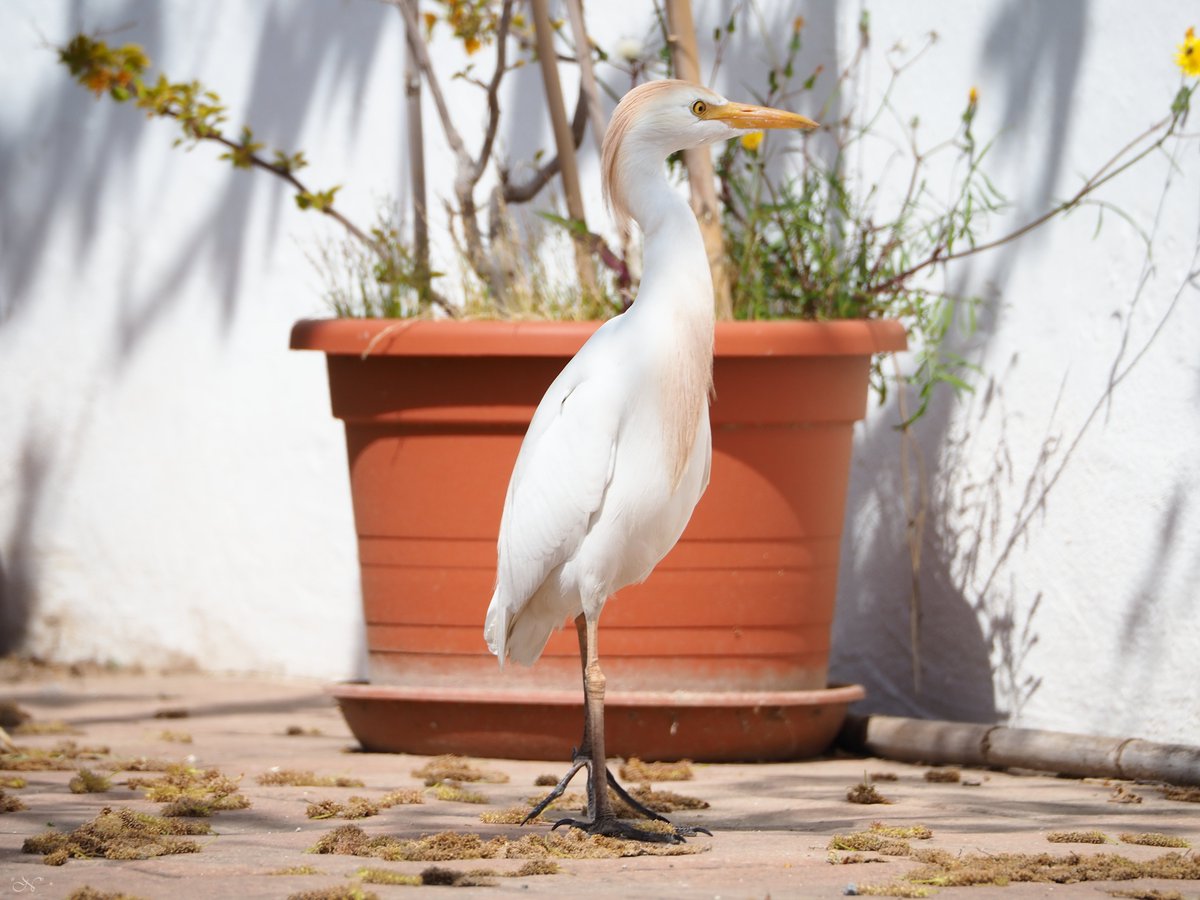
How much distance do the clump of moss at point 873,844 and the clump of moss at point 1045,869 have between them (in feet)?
0.33

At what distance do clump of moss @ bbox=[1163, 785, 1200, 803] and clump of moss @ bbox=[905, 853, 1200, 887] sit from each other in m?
0.71

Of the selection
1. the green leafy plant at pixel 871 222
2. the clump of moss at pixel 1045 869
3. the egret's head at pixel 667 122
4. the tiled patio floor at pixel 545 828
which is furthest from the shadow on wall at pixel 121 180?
the clump of moss at pixel 1045 869

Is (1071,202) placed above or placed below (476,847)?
above

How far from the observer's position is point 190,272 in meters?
5.27

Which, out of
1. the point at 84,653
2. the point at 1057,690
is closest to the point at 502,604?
the point at 1057,690

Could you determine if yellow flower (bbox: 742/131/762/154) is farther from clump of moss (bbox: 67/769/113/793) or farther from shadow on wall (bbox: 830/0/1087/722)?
clump of moss (bbox: 67/769/113/793)

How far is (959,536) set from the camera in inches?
160

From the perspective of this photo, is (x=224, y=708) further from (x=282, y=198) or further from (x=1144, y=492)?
(x=1144, y=492)

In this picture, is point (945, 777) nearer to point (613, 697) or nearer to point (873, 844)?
point (613, 697)

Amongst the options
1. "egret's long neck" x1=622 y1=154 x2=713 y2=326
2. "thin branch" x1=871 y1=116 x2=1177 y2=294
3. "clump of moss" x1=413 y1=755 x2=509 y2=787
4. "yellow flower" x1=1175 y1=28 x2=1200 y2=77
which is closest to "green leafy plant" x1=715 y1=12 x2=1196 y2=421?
"thin branch" x1=871 y1=116 x2=1177 y2=294

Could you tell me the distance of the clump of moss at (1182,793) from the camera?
9.89ft

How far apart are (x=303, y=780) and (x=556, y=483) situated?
869 mm

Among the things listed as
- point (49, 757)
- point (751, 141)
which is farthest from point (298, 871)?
point (751, 141)

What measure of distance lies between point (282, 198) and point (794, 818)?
3.01m
